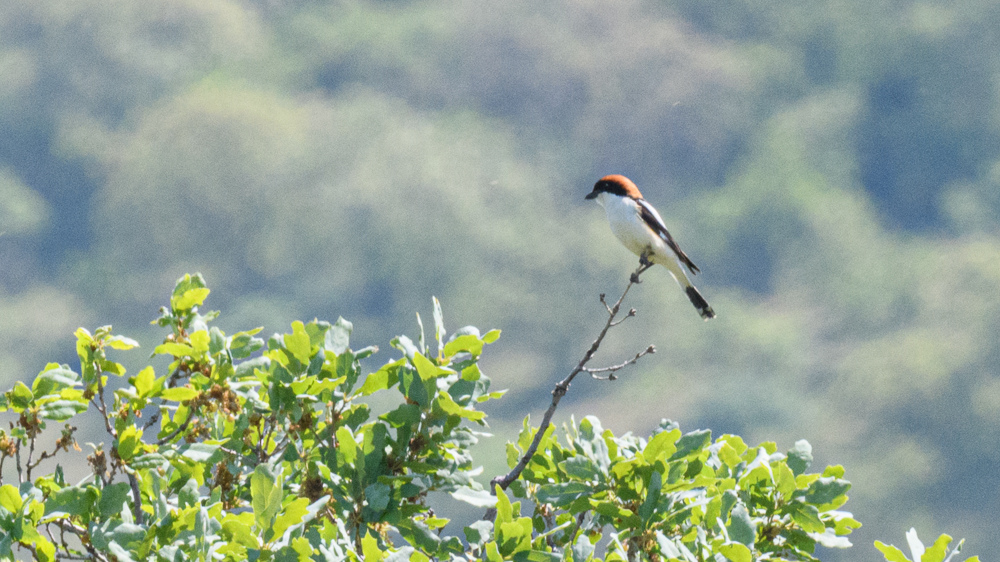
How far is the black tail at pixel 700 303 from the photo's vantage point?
9250 mm

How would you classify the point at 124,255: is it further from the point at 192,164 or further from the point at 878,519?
the point at 878,519

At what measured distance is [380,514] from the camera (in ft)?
12.4

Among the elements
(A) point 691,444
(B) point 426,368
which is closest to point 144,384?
(B) point 426,368

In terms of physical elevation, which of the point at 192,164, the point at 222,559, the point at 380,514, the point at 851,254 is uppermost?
the point at 192,164

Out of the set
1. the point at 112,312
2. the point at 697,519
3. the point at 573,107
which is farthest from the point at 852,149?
the point at 697,519

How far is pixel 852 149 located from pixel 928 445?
32306mm

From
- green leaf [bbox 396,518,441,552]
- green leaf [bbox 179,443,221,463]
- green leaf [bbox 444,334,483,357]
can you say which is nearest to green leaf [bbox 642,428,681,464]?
green leaf [bbox 444,334,483,357]

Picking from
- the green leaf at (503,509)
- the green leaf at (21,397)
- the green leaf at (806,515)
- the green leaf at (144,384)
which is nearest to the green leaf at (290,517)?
the green leaf at (503,509)

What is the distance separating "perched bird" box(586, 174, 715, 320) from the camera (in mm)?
9586

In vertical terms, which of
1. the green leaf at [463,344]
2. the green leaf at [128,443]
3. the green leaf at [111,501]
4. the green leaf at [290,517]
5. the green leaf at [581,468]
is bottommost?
the green leaf at [290,517]

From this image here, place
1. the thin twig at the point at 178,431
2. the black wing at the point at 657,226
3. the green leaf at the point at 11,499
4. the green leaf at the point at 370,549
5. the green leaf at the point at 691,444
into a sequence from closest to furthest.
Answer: the green leaf at the point at 370,549 → the green leaf at the point at 11,499 → the green leaf at the point at 691,444 → the thin twig at the point at 178,431 → the black wing at the point at 657,226

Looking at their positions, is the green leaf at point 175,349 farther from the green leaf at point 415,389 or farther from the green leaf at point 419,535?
the green leaf at point 419,535

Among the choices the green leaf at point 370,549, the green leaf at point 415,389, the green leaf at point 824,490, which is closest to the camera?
the green leaf at point 370,549

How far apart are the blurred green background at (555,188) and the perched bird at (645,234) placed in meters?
78.5
